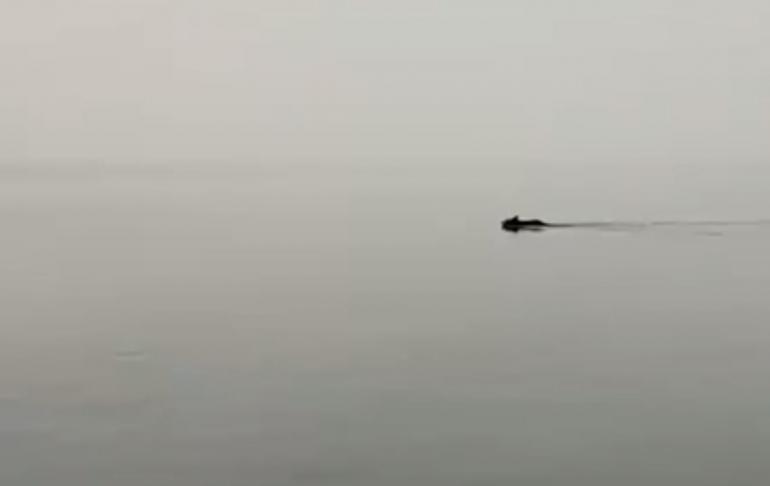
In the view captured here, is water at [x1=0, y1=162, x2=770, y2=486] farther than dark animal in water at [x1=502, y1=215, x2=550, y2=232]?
No

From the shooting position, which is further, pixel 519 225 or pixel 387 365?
pixel 519 225

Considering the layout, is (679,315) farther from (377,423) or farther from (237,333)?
(377,423)

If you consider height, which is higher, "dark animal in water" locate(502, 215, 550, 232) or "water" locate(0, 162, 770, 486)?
"dark animal in water" locate(502, 215, 550, 232)

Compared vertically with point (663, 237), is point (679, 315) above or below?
below

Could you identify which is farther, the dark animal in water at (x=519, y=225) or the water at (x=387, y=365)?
the dark animal in water at (x=519, y=225)

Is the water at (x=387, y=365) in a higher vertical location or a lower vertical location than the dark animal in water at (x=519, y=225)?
lower

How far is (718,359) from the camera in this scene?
111ft

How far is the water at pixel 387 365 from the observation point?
77.6ft

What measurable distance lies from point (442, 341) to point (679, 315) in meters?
10.2

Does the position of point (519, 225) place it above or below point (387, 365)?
above

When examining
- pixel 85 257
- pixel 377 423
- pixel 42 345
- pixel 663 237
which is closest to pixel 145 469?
pixel 377 423

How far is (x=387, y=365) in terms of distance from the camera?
33.8 metres

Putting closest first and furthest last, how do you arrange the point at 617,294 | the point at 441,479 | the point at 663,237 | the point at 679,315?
1. the point at 441,479
2. the point at 679,315
3. the point at 617,294
4. the point at 663,237

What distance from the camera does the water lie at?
77.6ft
